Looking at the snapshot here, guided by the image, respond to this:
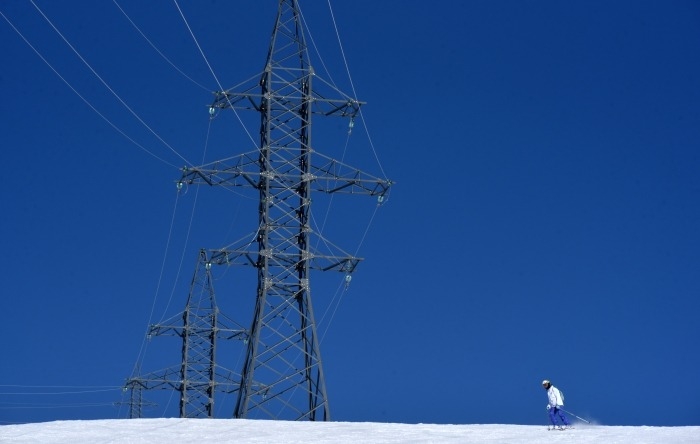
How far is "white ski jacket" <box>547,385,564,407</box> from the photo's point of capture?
2330 cm

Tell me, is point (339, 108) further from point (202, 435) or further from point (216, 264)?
point (202, 435)

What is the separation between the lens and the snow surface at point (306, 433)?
2116 centimetres

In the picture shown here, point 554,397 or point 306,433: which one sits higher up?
point 554,397

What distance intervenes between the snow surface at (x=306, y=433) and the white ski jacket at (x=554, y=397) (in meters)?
0.64

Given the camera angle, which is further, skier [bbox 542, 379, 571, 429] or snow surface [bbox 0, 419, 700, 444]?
skier [bbox 542, 379, 571, 429]

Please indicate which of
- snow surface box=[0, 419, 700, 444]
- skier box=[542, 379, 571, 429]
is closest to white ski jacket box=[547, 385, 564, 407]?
skier box=[542, 379, 571, 429]

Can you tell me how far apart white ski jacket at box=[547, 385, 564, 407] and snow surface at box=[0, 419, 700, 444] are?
2.09ft

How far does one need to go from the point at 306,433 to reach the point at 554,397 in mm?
5565

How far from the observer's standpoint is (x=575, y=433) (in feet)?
74.0

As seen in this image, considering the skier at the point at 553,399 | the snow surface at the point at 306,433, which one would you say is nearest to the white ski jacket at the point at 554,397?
the skier at the point at 553,399

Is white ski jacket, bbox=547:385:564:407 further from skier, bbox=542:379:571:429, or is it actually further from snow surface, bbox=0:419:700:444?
snow surface, bbox=0:419:700:444

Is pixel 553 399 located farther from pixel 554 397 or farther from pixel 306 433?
pixel 306 433

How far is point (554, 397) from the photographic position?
2330cm

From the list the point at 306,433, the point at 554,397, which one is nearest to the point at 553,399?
the point at 554,397
